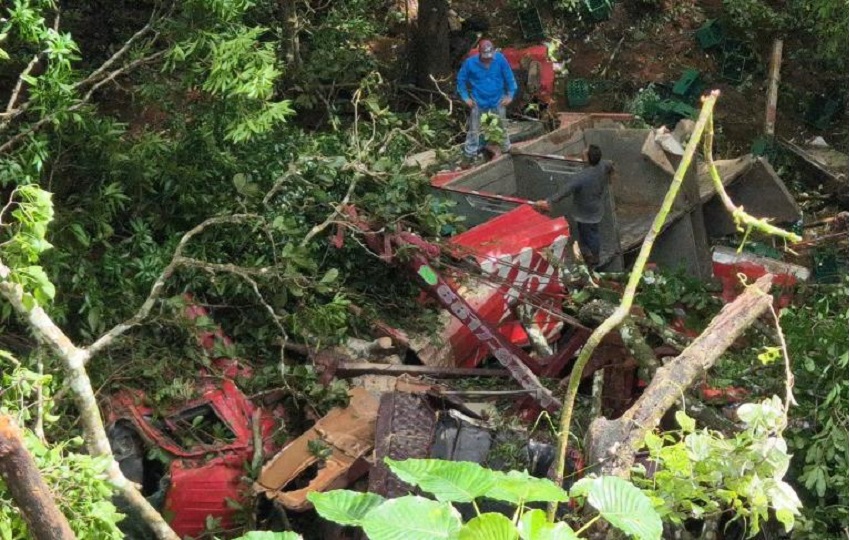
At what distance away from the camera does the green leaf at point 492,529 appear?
2.57 meters

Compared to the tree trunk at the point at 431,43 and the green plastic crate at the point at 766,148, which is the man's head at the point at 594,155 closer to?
the green plastic crate at the point at 766,148

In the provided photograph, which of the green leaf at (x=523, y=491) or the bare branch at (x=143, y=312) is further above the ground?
the green leaf at (x=523, y=491)

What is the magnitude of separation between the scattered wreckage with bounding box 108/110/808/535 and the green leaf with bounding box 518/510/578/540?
256 cm

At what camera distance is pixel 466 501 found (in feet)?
8.95

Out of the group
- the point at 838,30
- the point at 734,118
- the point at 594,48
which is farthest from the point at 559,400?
the point at 594,48

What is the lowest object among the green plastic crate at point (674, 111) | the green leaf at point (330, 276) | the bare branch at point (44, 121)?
the green plastic crate at point (674, 111)

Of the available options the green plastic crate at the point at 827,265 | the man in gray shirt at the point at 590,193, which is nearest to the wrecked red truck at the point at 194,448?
the man in gray shirt at the point at 590,193

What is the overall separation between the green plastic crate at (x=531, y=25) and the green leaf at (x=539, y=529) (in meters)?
12.3

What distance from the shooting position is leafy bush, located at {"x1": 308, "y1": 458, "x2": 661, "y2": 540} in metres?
2.58

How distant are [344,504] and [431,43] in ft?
35.2

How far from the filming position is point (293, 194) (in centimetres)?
812

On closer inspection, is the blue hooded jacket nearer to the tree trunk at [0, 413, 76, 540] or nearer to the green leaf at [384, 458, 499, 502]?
the tree trunk at [0, 413, 76, 540]

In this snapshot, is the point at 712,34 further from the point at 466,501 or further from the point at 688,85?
the point at 466,501

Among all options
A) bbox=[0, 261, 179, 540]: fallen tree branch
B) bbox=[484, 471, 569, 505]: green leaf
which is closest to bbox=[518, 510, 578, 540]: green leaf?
bbox=[484, 471, 569, 505]: green leaf
